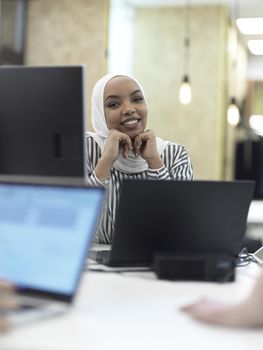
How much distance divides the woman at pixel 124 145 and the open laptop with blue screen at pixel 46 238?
3.23 feet

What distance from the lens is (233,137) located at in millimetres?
8398

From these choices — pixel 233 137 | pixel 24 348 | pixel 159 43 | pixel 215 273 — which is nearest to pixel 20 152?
pixel 215 273

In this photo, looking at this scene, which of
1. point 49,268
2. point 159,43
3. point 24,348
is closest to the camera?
point 24,348

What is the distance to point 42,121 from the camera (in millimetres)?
1667

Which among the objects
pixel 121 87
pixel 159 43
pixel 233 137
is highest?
pixel 159 43

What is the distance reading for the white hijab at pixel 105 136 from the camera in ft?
8.03

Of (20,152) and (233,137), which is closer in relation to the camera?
(20,152)

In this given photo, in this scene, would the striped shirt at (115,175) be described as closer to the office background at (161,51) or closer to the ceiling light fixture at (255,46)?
the office background at (161,51)

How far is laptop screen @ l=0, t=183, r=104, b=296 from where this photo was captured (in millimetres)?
1241

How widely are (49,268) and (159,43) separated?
6702mm

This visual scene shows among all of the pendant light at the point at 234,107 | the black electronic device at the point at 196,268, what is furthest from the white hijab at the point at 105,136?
the pendant light at the point at 234,107

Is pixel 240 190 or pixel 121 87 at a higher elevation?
pixel 121 87

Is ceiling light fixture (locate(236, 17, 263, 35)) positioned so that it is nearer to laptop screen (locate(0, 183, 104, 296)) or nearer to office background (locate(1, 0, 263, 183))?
office background (locate(1, 0, 263, 183))

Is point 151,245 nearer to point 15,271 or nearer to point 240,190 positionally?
point 240,190
